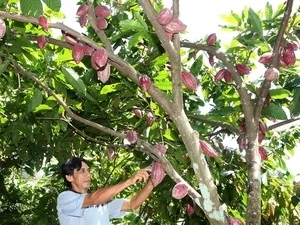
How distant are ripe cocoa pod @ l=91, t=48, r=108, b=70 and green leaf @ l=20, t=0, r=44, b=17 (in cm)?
19

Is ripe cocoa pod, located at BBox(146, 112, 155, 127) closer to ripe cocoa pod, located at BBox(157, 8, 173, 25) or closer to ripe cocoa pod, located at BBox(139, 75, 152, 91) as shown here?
ripe cocoa pod, located at BBox(139, 75, 152, 91)

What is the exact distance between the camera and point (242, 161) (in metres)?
2.74

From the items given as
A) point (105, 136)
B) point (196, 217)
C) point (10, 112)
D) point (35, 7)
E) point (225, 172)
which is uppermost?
point (35, 7)

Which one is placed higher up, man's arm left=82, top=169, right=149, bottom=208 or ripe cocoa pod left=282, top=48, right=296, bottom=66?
ripe cocoa pod left=282, top=48, right=296, bottom=66

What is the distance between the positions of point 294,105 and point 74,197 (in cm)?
104

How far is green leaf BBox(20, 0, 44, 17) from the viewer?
1225 millimetres

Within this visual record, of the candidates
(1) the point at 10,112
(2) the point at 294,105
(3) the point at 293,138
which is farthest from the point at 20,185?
(2) the point at 294,105

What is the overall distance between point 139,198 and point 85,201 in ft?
0.79

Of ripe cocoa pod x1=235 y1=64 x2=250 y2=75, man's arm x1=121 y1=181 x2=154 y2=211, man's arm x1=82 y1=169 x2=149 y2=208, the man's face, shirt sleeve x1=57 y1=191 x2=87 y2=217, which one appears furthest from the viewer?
the man's face

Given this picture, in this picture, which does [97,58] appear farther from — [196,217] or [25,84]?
[196,217]

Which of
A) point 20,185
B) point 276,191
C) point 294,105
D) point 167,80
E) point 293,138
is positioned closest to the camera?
point 294,105

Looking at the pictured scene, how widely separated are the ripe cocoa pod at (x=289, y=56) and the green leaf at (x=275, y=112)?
0.69 feet

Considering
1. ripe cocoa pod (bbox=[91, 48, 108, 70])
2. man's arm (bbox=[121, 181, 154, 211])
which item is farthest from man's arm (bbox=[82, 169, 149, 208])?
ripe cocoa pod (bbox=[91, 48, 108, 70])

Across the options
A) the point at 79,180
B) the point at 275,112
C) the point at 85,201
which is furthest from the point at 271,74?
the point at 79,180
